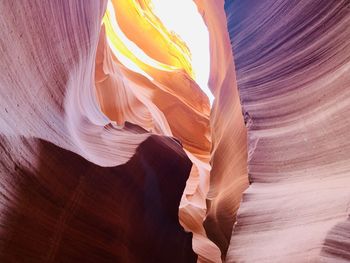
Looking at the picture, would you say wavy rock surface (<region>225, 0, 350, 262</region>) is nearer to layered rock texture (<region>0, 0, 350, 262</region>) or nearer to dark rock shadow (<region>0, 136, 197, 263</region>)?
layered rock texture (<region>0, 0, 350, 262</region>)

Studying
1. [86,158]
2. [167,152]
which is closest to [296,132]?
[86,158]

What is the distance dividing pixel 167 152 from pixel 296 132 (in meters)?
1.10

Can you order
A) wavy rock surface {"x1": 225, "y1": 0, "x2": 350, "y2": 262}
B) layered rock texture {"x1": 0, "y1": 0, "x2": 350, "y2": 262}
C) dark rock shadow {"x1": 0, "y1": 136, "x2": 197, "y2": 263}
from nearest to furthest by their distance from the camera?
1. wavy rock surface {"x1": 225, "y1": 0, "x2": 350, "y2": 262}
2. layered rock texture {"x1": 0, "y1": 0, "x2": 350, "y2": 262}
3. dark rock shadow {"x1": 0, "y1": 136, "x2": 197, "y2": 263}

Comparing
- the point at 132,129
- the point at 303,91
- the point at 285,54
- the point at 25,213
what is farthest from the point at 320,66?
the point at 132,129

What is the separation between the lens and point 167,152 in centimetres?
230

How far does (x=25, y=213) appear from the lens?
1227 millimetres

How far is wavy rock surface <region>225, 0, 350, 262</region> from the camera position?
3.02ft

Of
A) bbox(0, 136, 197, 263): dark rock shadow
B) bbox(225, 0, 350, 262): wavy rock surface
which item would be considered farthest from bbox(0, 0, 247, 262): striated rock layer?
bbox(225, 0, 350, 262): wavy rock surface

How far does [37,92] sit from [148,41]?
3400mm

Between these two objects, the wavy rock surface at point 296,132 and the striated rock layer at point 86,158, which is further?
the striated rock layer at point 86,158

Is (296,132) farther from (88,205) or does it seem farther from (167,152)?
(167,152)

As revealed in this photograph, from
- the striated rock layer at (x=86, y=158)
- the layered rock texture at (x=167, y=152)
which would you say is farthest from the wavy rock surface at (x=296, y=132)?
the striated rock layer at (x=86, y=158)

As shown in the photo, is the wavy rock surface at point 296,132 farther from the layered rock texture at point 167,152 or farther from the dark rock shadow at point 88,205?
the dark rock shadow at point 88,205

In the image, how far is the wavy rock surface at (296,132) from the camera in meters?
0.92
